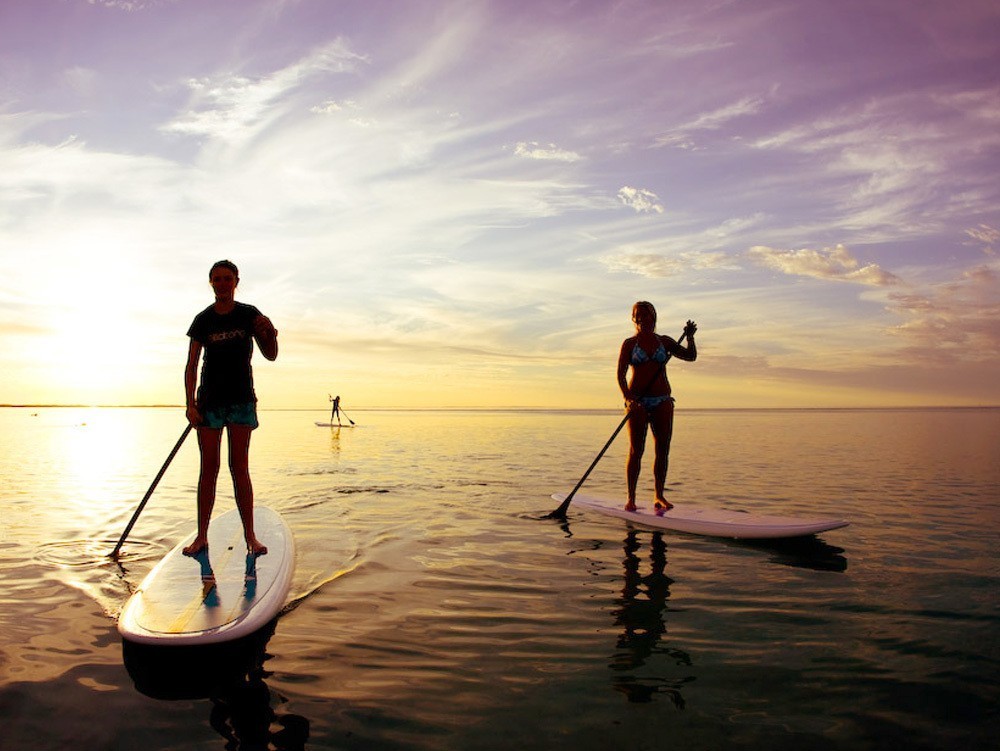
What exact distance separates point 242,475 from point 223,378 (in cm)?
92

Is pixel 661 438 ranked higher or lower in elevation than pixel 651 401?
lower

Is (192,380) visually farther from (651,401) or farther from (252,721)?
(651,401)

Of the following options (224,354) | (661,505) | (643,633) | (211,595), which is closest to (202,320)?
(224,354)

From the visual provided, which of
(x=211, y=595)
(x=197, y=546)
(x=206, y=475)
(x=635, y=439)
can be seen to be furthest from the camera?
(x=635, y=439)

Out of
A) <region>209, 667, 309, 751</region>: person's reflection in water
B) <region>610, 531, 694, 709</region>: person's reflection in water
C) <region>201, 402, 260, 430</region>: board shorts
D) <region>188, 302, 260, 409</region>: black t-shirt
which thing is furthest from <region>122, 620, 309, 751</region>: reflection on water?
<region>188, 302, 260, 409</region>: black t-shirt

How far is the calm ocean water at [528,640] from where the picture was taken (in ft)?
11.5

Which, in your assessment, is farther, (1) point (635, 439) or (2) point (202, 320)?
(1) point (635, 439)

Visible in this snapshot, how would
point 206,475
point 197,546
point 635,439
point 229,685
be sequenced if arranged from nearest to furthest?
point 229,685 < point 206,475 < point 197,546 < point 635,439

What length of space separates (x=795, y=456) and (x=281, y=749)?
861 inches

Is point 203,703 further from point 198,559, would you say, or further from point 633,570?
point 633,570

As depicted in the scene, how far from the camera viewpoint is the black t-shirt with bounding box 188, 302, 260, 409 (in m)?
5.82

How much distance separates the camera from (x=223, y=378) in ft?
19.1

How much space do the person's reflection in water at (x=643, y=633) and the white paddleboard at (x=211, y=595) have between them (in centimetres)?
261

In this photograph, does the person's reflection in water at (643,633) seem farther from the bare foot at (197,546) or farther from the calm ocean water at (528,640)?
the bare foot at (197,546)
